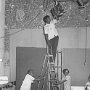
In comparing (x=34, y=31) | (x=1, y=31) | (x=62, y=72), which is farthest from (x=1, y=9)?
(x=62, y=72)

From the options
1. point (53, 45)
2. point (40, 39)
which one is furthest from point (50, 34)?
point (40, 39)

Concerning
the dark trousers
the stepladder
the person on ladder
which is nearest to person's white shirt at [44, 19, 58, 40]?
the person on ladder

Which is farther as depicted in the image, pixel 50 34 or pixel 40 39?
pixel 40 39

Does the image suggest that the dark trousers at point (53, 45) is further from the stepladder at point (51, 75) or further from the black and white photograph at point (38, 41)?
the black and white photograph at point (38, 41)

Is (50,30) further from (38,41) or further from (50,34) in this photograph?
(38,41)

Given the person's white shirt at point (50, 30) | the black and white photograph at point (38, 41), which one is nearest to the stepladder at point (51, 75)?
the person's white shirt at point (50, 30)

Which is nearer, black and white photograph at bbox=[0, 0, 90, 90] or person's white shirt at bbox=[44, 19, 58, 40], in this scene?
person's white shirt at bbox=[44, 19, 58, 40]

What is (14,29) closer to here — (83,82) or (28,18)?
(28,18)

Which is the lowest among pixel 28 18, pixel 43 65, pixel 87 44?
pixel 43 65

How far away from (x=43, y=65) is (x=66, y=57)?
2.45 feet

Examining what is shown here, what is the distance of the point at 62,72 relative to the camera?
313 inches

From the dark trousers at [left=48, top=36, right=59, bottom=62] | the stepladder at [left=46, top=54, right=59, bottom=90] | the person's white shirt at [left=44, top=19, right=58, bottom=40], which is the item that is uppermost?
the person's white shirt at [left=44, top=19, right=58, bottom=40]

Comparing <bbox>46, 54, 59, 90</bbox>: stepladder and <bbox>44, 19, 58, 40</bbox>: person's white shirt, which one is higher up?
<bbox>44, 19, 58, 40</bbox>: person's white shirt

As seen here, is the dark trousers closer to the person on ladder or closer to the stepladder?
the person on ladder
